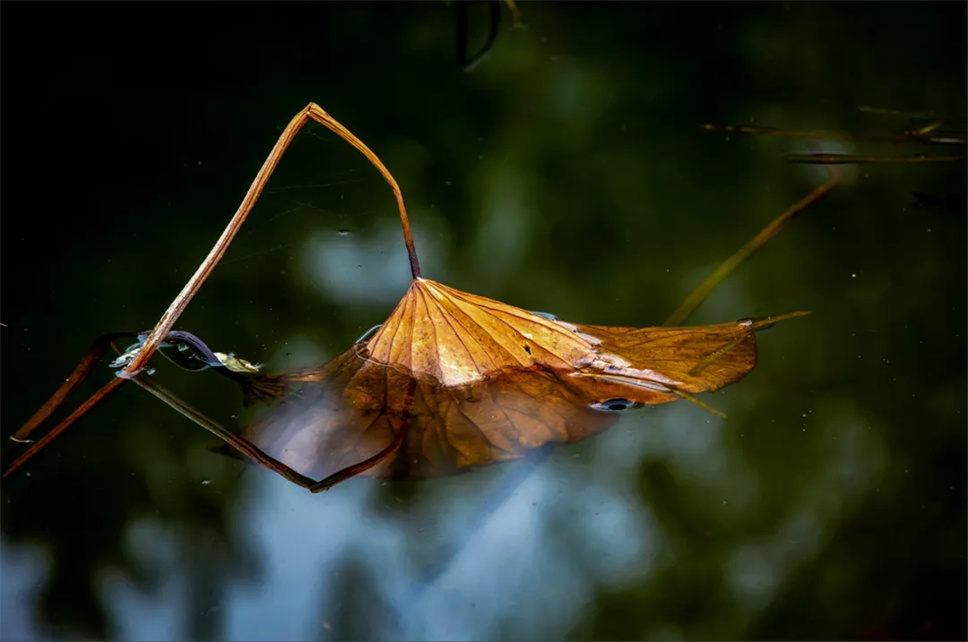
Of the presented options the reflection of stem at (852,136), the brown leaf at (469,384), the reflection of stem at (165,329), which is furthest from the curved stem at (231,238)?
the reflection of stem at (852,136)

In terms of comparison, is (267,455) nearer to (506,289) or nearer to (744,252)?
(506,289)

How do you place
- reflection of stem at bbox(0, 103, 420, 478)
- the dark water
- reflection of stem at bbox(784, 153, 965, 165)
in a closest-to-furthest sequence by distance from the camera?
the dark water
reflection of stem at bbox(0, 103, 420, 478)
reflection of stem at bbox(784, 153, 965, 165)

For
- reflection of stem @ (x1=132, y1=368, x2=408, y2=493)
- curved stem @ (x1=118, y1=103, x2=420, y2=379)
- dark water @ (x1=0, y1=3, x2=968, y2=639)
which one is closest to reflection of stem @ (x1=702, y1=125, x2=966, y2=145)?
dark water @ (x1=0, y1=3, x2=968, y2=639)

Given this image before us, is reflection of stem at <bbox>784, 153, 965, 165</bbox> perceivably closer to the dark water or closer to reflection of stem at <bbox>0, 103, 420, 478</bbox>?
the dark water

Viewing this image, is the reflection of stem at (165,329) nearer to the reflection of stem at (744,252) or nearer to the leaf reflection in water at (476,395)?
the leaf reflection in water at (476,395)

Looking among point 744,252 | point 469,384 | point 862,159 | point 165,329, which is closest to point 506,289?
point 469,384

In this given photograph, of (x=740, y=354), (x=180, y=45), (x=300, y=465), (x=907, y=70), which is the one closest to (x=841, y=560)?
(x=740, y=354)
